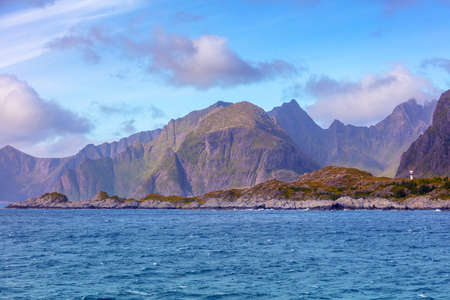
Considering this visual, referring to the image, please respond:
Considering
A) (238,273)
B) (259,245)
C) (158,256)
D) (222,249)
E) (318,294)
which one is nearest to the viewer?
(318,294)

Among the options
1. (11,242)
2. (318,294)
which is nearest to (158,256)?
(318,294)

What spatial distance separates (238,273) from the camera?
63531 mm

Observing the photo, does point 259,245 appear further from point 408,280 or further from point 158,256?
point 408,280

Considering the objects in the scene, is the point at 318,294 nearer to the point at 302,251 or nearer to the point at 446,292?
the point at 446,292

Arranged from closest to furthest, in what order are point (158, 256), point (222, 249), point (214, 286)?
point (214, 286)
point (158, 256)
point (222, 249)

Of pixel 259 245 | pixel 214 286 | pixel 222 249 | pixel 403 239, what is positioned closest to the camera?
pixel 214 286

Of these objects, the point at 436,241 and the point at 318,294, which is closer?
the point at 318,294

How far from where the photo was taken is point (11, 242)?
105375 millimetres

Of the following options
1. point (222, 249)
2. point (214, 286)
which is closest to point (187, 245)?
point (222, 249)

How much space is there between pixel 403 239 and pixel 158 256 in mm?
51681

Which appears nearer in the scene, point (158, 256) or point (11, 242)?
point (158, 256)

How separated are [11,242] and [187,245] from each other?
37629 millimetres

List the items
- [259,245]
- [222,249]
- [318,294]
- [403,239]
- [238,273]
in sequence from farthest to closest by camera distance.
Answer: [403,239] → [259,245] → [222,249] → [238,273] → [318,294]

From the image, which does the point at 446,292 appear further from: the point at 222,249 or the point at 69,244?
the point at 69,244
